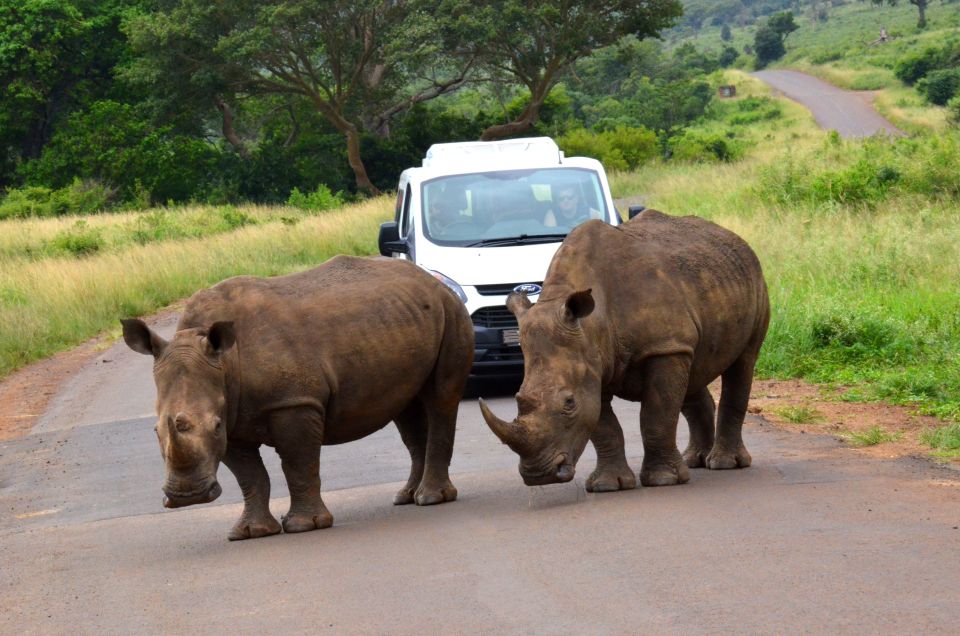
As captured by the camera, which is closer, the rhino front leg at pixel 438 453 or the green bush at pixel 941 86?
the rhino front leg at pixel 438 453

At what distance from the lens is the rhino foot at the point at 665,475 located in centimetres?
844

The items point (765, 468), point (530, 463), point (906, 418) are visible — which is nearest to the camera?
point (530, 463)

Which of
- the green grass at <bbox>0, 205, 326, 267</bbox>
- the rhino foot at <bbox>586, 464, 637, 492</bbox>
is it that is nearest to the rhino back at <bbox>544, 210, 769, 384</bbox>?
the rhino foot at <bbox>586, 464, 637, 492</bbox>

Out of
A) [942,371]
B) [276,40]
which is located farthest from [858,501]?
[276,40]

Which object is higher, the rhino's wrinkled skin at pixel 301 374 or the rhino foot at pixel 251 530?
the rhino's wrinkled skin at pixel 301 374

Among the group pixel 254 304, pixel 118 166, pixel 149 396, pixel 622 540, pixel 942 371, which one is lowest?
pixel 118 166

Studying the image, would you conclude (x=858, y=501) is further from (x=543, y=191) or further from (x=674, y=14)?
(x=674, y=14)

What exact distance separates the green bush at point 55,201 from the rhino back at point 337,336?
35.5 meters

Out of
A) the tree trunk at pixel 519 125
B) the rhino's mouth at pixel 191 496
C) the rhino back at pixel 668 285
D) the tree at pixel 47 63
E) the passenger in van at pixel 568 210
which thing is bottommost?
the tree trunk at pixel 519 125

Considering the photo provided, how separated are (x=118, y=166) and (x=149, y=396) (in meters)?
34.4

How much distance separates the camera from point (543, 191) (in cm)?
1490

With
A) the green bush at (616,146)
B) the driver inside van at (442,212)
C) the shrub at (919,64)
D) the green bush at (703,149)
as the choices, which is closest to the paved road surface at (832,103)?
the shrub at (919,64)

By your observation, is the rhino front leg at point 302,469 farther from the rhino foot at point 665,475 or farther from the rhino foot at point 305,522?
the rhino foot at point 665,475

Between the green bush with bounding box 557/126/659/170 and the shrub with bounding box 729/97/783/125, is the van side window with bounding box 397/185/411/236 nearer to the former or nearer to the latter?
the green bush with bounding box 557/126/659/170
